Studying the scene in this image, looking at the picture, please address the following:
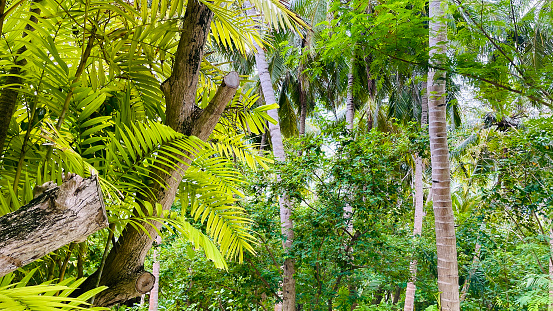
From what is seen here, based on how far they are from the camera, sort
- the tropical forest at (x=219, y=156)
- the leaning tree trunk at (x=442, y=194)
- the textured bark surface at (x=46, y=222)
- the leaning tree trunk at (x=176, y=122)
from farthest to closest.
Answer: the leaning tree trunk at (x=442, y=194) → the leaning tree trunk at (x=176, y=122) → the tropical forest at (x=219, y=156) → the textured bark surface at (x=46, y=222)

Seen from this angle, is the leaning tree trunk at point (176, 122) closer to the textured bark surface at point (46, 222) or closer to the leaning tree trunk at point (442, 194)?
the textured bark surface at point (46, 222)

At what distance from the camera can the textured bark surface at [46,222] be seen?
0.64m

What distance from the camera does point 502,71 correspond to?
287cm

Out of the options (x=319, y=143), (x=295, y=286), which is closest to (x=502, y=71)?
(x=319, y=143)

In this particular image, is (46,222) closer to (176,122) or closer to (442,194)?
(176,122)

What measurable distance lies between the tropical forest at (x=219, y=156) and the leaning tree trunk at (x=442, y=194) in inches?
0.6

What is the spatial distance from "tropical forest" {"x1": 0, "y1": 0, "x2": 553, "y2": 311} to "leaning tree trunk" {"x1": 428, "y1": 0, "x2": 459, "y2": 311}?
16 millimetres

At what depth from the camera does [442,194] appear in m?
3.47

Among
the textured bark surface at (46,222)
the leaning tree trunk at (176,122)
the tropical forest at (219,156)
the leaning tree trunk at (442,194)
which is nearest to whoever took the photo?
the textured bark surface at (46,222)

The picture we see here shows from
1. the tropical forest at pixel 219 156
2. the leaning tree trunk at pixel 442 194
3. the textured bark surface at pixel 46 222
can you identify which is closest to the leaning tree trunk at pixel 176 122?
the tropical forest at pixel 219 156

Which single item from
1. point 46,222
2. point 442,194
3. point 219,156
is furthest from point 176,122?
point 442,194

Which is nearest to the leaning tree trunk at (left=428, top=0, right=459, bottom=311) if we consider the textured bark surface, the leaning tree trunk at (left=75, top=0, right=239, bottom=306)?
the leaning tree trunk at (left=75, top=0, right=239, bottom=306)

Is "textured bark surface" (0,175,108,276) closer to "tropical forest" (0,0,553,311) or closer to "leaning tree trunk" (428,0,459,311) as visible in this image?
"tropical forest" (0,0,553,311)

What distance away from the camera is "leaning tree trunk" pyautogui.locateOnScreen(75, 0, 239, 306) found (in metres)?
1.39
